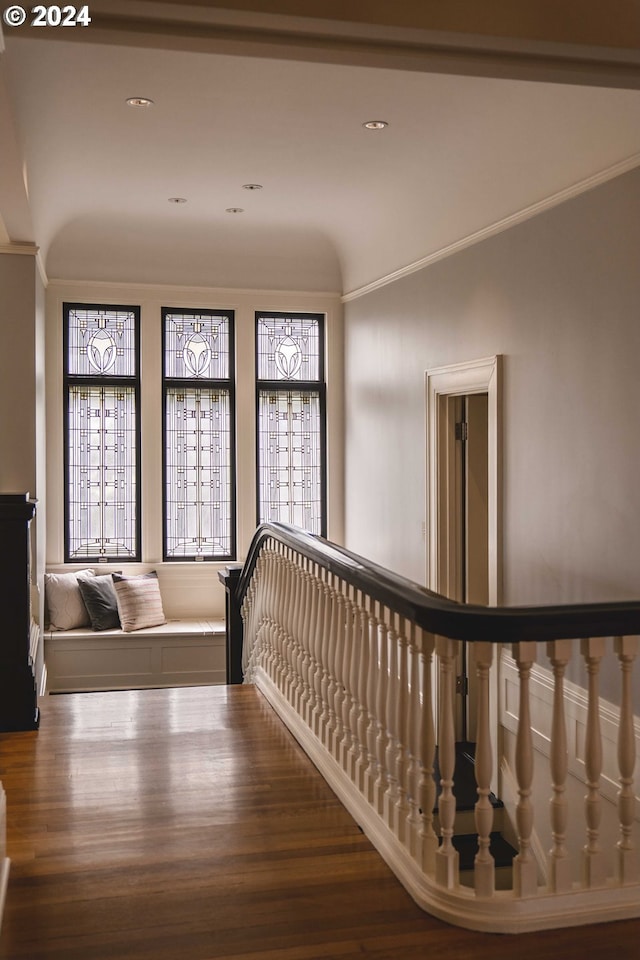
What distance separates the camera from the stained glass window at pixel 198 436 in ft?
28.9

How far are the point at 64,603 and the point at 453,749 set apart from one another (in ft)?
19.5

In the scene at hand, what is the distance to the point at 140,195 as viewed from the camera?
7.46 metres

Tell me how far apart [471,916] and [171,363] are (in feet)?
21.8

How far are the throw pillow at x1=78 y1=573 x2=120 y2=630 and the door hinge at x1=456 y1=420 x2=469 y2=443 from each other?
3314mm

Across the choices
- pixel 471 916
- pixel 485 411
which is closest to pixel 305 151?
pixel 485 411

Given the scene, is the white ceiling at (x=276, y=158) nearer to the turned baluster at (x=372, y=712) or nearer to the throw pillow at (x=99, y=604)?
the turned baluster at (x=372, y=712)

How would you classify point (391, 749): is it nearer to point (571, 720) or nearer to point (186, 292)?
point (571, 720)

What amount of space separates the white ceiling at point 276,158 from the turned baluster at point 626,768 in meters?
2.64

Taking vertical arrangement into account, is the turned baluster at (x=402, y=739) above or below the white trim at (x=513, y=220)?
below

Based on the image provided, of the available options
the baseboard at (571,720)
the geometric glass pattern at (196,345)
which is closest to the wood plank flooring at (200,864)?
the baseboard at (571,720)

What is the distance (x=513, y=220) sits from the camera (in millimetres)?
5773

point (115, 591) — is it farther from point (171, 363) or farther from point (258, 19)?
point (258, 19)

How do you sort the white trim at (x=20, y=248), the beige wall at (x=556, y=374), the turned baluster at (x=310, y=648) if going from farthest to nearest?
the white trim at (x=20, y=248) → the beige wall at (x=556, y=374) → the turned baluster at (x=310, y=648)

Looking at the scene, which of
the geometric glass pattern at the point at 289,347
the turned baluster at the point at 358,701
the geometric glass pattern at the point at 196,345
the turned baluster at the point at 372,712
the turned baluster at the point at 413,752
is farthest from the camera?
the geometric glass pattern at the point at 289,347
